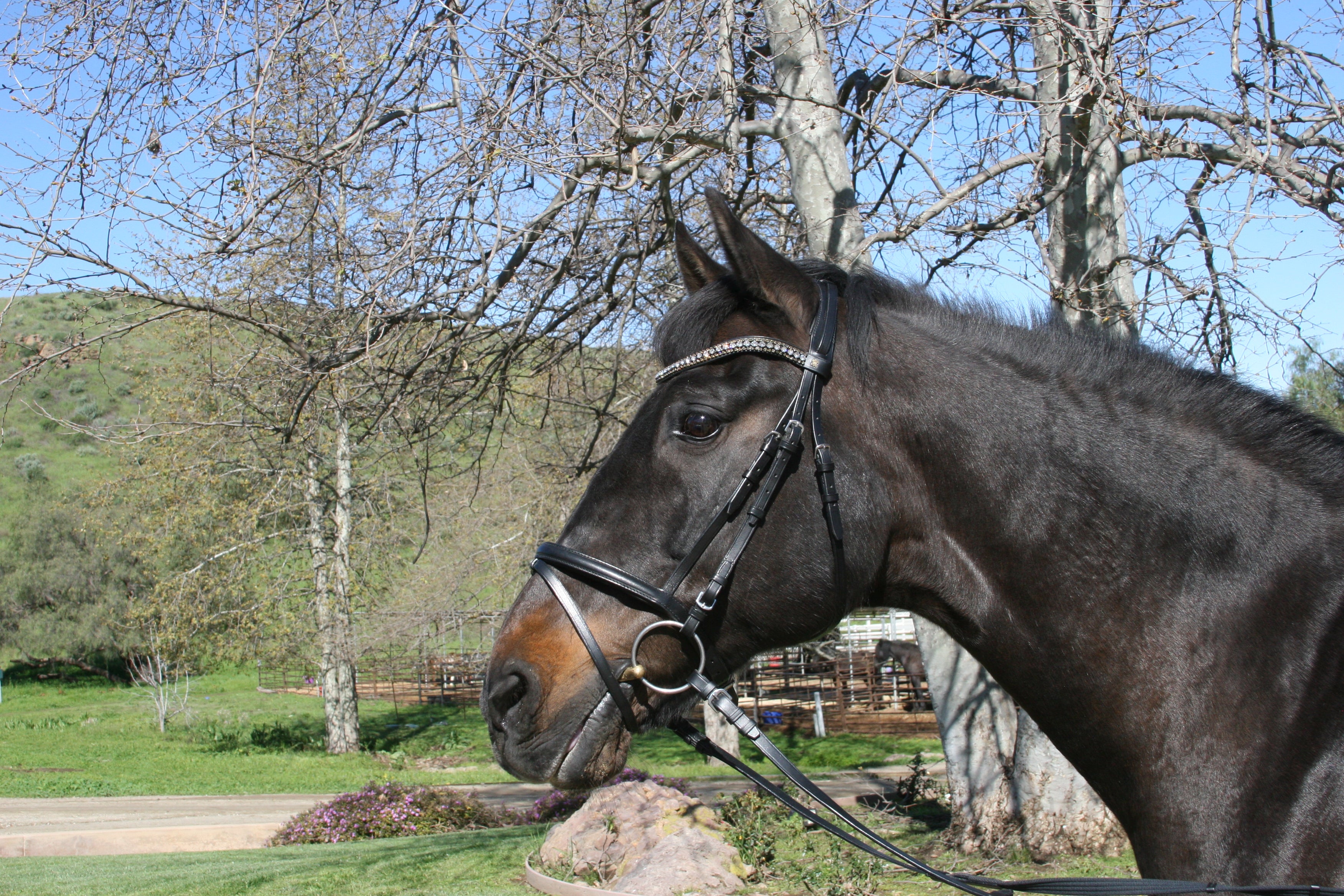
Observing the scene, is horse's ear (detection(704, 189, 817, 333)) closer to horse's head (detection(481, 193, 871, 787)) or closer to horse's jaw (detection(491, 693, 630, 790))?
horse's head (detection(481, 193, 871, 787))

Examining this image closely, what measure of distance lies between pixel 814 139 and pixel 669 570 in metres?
5.26

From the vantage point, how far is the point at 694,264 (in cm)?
226

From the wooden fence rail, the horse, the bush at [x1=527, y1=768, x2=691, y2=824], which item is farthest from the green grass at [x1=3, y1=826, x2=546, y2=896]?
the horse

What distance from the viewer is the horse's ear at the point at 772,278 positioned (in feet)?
6.41

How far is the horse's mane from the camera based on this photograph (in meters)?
1.95

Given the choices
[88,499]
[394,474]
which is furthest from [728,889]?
[88,499]

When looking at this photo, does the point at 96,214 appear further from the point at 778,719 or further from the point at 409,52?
the point at 778,719

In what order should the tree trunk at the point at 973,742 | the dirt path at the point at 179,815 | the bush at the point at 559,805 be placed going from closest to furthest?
the tree trunk at the point at 973,742 → the dirt path at the point at 179,815 → the bush at the point at 559,805

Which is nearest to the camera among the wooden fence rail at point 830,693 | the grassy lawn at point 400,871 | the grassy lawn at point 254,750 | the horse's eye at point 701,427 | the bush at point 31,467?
the horse's eye at point 701,427

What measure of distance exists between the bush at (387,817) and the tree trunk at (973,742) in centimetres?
655

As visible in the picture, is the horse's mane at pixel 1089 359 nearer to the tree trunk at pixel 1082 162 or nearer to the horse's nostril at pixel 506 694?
the horse's nostril at pixel 506 694

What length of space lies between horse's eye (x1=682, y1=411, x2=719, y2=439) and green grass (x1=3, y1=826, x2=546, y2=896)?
6.99 m

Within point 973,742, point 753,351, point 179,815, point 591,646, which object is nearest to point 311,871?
point 973,742

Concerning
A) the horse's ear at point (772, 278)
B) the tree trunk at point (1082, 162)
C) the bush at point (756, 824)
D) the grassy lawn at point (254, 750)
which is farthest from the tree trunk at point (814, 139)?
the grassy lawn at point (254, 750)
